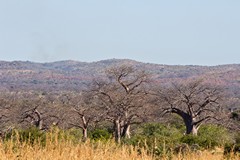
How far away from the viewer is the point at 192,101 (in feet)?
172

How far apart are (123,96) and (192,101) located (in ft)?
21.3

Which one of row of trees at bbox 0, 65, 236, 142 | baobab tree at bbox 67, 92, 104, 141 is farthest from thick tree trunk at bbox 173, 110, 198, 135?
baobab tree at bbox 67, 92, 104, 141

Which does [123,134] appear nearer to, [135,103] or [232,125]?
[135,103]

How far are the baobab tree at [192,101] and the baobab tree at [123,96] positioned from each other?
91.8 inches

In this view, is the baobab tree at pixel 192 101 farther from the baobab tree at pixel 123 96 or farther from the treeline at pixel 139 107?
the baobab tree at pixel 123 96

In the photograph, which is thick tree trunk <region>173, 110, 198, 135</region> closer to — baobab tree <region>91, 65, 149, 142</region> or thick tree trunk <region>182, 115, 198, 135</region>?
thick tree trunk <region>182, 115, 198, 135</region>

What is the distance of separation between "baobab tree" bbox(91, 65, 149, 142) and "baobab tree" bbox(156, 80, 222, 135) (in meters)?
2.33

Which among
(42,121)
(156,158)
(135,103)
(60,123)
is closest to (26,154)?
(156,158)

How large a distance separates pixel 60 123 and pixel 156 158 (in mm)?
48907

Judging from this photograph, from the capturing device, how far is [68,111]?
2410 inches

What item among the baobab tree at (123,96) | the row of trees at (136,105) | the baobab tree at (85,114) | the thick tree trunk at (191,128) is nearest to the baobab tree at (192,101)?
the row of trees at (136,105)

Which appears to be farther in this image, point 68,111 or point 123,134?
point 68,111

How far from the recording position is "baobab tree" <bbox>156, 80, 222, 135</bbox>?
51125 mm

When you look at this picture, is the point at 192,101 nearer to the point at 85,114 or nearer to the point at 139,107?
the point at 139,107
